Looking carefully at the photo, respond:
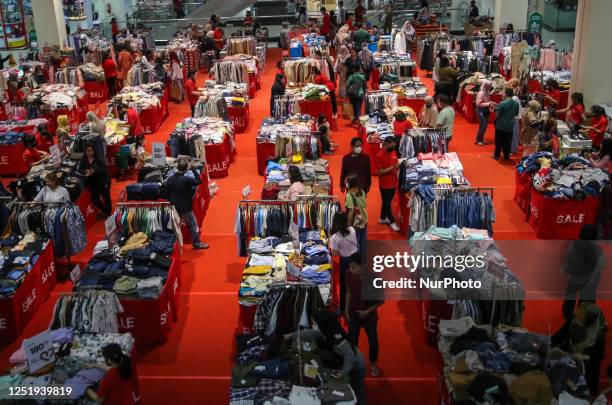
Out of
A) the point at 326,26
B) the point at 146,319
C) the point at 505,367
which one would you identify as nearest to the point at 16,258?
the point at 146,319

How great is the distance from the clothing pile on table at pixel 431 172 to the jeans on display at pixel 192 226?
326cm

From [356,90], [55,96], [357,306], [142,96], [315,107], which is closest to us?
[357,306]

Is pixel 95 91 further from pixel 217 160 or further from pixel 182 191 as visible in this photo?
pixel 182 191

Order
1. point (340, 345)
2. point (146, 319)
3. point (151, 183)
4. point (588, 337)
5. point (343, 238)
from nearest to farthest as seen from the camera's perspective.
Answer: point (340, 345)
point (588, 337)
point (343, 238)
point (146, 319)
point (151, 183)

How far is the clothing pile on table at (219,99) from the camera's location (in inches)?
634

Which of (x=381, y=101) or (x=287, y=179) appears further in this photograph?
(x=381, y=101)

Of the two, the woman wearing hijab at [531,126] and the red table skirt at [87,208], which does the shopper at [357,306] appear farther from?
the woman wearing hijab at [531,126]

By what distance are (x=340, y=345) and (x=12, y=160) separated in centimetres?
1054

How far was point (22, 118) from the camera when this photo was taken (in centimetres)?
1742

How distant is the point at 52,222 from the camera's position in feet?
33.5

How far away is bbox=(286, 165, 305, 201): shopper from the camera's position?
10.4 metres

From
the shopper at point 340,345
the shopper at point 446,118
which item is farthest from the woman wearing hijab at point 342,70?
the shopper at point 340,345

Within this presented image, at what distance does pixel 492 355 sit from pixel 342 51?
14.2m

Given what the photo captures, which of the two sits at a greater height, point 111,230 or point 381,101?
point 381,101
